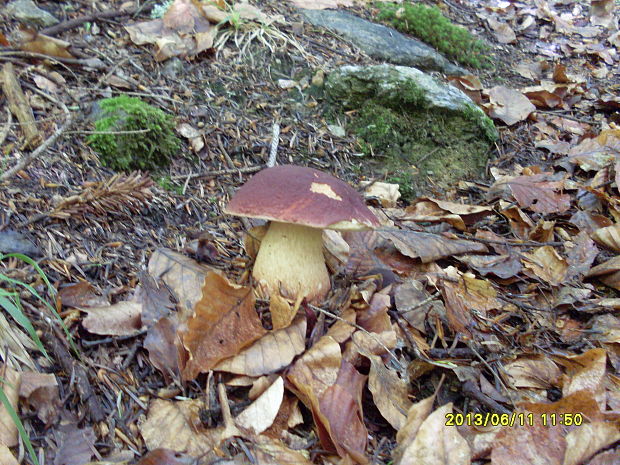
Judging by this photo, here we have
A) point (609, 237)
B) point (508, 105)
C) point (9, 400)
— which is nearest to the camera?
point (9, 400)

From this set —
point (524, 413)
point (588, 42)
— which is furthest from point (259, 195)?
point (588, 42)

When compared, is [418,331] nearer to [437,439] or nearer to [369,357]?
[369,357]

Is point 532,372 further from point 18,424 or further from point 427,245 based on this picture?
point 18,424

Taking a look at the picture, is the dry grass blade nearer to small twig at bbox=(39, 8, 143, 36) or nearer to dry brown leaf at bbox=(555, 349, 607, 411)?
small twig at bbox=(39, 8, 143, 36)

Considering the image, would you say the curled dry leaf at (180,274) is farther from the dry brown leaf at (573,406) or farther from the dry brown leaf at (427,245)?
the dry brown leaf at (573,406)

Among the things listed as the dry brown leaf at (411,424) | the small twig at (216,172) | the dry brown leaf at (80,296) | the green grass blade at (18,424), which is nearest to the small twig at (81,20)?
the small twig at (216,172)

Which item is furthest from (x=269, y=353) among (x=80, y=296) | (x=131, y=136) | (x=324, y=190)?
(x=131, y=136)

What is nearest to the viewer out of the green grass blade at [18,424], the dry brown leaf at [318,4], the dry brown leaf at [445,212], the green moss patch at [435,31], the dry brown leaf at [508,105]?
the green grass blade at [18,424]
